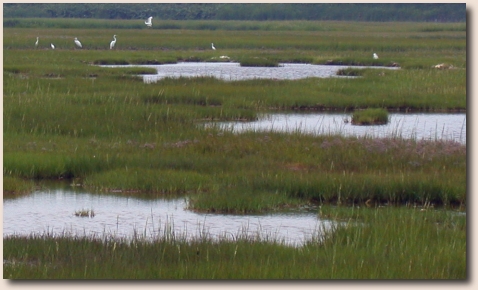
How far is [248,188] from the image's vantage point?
1254cm

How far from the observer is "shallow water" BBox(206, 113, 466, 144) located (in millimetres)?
18500

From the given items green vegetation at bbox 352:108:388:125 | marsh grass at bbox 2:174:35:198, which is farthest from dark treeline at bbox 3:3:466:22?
marsh grass at bbox 2:174:35:198

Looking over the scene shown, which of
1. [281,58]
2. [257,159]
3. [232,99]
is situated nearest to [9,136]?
[257,159]

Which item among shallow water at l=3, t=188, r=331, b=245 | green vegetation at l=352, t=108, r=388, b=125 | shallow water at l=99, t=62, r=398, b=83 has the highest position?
shallow water at l=99, t=62, r=398, b=83

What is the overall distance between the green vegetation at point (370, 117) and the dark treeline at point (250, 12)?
87063 millimetres

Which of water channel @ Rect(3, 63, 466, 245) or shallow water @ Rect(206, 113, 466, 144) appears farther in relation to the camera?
shallow water @ Rect(206, 113, 466, 144)

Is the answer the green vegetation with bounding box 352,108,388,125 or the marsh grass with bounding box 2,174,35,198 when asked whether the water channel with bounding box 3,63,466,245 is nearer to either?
the marsh grass with bounding box 2,174,35,198

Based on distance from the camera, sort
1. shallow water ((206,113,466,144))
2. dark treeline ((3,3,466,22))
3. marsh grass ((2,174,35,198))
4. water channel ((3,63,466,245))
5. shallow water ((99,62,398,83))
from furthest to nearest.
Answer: dark treeline ((3,3,466,22))
shallow water ((99,62,398,83))
shallow water ((206,113,466,144))
marsh grass ((2,174,35,198))
water channel ((3,63,466,245))

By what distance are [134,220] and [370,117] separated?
10686mm

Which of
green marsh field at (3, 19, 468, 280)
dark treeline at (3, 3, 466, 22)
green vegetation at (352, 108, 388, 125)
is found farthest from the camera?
dark treeline at (3, 3, 466, 22)

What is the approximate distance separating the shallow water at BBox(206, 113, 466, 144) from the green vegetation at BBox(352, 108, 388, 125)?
0.59 feet

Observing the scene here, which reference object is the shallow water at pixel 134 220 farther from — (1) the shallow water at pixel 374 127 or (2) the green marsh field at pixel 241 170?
(1) the shallow water at pixel 374 127

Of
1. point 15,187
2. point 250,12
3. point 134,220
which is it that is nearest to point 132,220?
point 134,220

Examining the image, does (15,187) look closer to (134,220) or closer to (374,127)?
(134,220)
